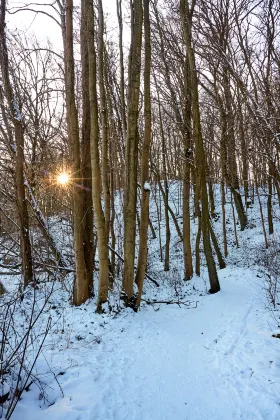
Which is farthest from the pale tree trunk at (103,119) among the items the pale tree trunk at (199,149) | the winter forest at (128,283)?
the pale tree trunk at (199,149)

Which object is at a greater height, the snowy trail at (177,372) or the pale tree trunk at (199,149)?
the pale tree trunk at (199,149)

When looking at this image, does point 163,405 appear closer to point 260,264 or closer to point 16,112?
point 16,112

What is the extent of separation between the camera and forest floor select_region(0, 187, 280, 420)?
299cm

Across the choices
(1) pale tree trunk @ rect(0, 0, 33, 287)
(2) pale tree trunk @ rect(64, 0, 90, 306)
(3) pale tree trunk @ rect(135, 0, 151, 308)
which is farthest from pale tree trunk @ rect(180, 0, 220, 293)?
(1) pale tree trunk @ rect(0, 0, 33, 287)

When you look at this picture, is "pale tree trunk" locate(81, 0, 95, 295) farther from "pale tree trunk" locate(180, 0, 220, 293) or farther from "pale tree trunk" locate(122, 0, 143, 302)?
"pale tree trunk" locate(180, 0, 220, 293)

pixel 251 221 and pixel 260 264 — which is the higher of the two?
pixel 251 221

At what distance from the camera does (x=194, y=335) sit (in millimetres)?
5387

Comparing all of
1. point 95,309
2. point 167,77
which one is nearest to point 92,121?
point 95,309

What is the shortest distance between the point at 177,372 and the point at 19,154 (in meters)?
7.26

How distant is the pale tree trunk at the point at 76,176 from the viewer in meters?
6.46

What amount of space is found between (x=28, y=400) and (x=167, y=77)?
12.1 meters

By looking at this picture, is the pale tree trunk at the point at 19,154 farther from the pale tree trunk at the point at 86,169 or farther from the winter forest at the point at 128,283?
the pale tree trunk at the point at 86,169

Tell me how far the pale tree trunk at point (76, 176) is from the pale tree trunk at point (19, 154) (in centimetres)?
195

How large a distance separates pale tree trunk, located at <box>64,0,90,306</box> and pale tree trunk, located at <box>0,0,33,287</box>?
6.40 ft
